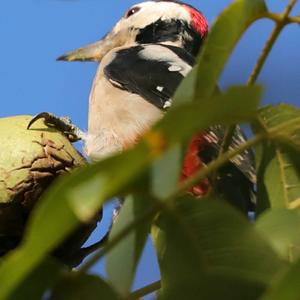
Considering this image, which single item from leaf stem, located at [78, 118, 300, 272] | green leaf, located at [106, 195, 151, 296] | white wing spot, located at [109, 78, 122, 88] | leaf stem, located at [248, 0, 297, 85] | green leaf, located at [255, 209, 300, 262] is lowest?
white wing spot, located at [109, 78, 122, 88]

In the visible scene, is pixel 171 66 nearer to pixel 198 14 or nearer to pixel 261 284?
pixel 198 14

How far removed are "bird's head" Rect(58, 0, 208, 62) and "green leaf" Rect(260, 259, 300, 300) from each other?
2727mm

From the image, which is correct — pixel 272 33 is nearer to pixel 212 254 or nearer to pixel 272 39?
pixel 272 39

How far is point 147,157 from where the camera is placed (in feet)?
1.62

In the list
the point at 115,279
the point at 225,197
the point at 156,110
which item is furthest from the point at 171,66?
the point at 115,279

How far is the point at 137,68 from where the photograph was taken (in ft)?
8.90

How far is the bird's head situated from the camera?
3262 millimetres

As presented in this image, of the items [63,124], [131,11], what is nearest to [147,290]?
[63,124]

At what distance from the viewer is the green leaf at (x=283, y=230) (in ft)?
2.19

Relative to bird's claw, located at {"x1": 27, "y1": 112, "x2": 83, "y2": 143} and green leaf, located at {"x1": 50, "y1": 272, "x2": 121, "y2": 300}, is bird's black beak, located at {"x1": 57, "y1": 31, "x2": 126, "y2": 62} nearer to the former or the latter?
bird's claw, located at {"x1": 27, "y1": 112, "x2": 83, "y2": 143}

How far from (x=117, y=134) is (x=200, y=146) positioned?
2.61 feet

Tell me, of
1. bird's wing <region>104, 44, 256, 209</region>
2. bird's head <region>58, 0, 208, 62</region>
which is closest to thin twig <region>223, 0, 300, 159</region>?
bird's wing <region>104, 44, 256, 209</region>

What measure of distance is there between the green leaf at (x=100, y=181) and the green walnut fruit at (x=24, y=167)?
112 cm

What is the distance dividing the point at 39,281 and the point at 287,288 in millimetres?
210
